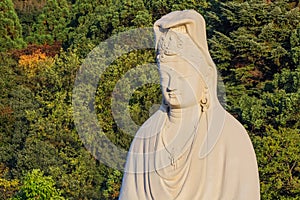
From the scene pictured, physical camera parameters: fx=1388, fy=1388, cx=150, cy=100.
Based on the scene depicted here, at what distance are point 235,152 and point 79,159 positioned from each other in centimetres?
2749

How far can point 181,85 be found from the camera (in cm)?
1060

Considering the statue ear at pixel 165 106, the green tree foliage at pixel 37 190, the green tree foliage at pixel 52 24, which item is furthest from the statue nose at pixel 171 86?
the green tree foliage at pixel 52 24

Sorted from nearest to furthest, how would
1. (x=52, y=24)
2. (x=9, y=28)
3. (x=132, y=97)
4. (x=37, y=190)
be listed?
(x=37, y=190) → (x=132, y=97) → (x=9, y=28) → (x=52, y=24)

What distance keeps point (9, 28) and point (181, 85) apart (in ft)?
174

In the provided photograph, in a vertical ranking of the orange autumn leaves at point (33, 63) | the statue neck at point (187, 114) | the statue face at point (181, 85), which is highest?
the statue face at point (181, 85)

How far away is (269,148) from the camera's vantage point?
100 feet

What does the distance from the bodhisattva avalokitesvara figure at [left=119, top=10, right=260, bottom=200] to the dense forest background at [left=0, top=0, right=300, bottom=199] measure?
1899 cm

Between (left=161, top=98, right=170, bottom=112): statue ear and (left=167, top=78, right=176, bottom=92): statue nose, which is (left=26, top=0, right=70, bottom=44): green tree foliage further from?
(left=167, top=78, right=176, bottom=92): statue nose

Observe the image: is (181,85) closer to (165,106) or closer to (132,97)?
(165,106)

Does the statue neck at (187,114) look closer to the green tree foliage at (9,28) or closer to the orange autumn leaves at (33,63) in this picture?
the orange autumn leaves at (33,63)

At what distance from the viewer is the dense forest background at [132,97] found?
31750 mm

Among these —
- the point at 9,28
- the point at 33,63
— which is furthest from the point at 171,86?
the point at 9,28

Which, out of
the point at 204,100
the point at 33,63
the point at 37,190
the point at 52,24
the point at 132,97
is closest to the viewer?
the point at 204,100

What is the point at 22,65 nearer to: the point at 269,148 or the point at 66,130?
the point at 66,130
